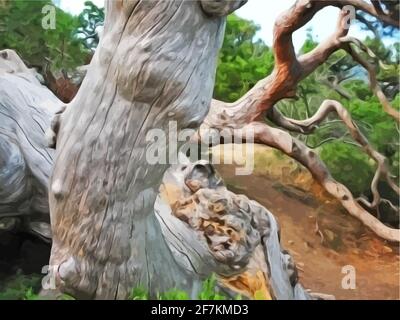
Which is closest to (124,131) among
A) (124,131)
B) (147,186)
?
(124,131)

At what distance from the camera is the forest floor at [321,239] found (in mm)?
2420

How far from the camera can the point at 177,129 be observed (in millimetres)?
1720

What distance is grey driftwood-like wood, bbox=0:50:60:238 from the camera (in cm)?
214

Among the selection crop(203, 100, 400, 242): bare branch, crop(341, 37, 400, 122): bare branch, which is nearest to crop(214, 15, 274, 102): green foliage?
crop(203, 100, 400, 242): bare branch

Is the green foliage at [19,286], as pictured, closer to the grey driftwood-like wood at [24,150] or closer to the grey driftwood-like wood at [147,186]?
the grey driftwood-like wood at [24,150]

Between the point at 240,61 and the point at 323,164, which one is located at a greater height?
the point at 240,61

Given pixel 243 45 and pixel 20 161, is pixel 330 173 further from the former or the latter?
pixel 20 161

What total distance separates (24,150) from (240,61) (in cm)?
85

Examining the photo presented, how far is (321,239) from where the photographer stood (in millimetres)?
2430

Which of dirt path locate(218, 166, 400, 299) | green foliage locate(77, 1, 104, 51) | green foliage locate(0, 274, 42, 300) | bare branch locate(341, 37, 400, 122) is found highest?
green foliage locate(77, 1, 104, 51)

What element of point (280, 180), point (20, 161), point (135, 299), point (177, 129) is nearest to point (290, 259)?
point (280, 180)

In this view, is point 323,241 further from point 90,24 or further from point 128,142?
point 90,24

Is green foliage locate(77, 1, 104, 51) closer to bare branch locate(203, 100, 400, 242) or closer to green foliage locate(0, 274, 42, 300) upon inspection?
bare branch locate(203, 100, 400, 242)

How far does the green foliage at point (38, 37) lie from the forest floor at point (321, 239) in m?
0.70
